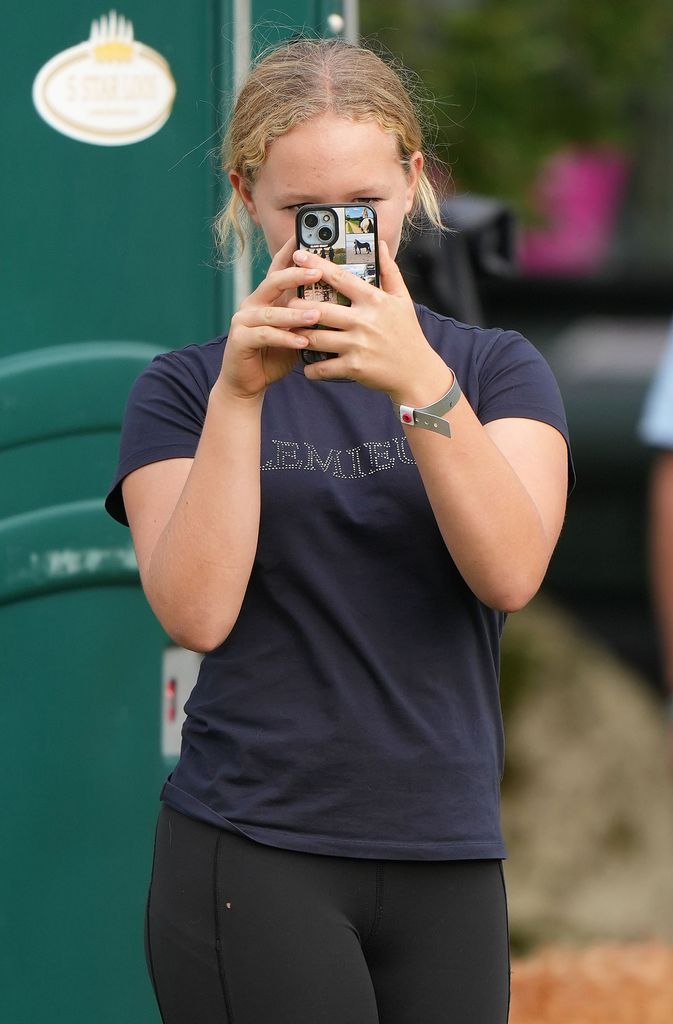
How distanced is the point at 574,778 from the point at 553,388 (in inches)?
142

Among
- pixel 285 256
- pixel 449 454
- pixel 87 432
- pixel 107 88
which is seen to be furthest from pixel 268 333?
pixel 107 88

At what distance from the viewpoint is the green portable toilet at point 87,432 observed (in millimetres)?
2553

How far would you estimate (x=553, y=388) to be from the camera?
1.87 metres

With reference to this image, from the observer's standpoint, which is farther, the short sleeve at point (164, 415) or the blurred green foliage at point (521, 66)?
the blurred green foliage at point (521, 66)

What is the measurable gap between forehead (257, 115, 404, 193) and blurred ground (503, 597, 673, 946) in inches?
140

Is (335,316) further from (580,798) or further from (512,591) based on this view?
(580,798)

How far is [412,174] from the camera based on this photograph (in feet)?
6.18

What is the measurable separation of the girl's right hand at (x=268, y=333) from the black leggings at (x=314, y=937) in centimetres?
55

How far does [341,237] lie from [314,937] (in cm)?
81

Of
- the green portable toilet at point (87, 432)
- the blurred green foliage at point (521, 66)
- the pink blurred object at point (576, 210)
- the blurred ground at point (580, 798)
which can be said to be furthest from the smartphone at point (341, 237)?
the pink blurred object at point (576, 210)

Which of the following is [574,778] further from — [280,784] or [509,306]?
[280,784]

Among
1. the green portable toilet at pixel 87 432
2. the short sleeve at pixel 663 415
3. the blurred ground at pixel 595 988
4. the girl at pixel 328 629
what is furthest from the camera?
the blurred ground at pixel 595 988

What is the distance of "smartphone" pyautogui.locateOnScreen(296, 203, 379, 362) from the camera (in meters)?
1.67

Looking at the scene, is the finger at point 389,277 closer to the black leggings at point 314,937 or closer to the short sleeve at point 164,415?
the short sleeve at point 164,415
